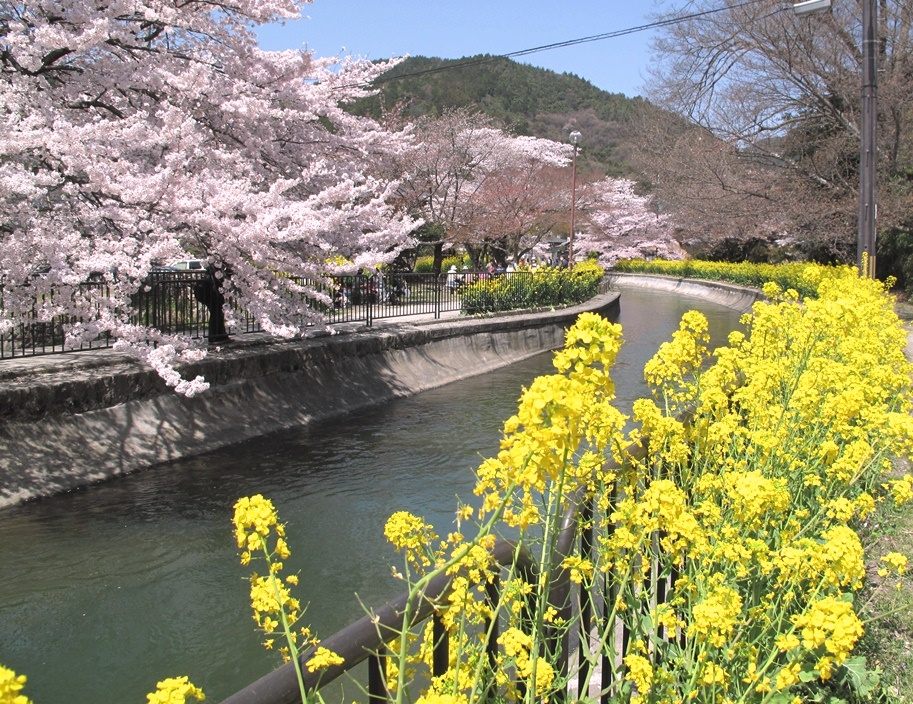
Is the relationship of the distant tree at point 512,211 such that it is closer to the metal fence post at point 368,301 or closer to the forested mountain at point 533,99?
the metal fence post at point 368,301

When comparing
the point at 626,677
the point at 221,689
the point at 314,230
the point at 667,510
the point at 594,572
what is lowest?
the point at 221,689

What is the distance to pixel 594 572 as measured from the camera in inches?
96.3

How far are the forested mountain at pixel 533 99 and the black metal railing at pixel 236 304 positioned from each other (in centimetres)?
3262

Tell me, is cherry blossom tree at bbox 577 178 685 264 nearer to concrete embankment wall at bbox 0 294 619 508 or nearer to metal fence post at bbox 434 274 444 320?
metal fence post at bbox 434 274 444 320

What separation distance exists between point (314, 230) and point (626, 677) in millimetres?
8581

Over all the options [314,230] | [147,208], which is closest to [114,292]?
[147,208]

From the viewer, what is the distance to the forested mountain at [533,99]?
59844mm

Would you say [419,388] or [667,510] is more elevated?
[667,510]

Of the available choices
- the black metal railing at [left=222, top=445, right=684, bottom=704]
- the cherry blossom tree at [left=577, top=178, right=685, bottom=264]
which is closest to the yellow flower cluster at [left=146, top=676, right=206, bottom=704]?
the black metal railing at [left=222, top=445, right=684, bottom=704]

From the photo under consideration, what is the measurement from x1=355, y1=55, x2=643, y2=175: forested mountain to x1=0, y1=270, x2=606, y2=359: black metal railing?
107 feet

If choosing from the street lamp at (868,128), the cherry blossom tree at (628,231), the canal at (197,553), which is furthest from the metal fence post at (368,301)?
the cherry blossom tree at (628,231)

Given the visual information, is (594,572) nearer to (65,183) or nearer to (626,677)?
(626,677)

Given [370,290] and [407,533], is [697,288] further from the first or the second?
[407,533]

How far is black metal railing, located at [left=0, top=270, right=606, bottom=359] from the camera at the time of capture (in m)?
9.71
